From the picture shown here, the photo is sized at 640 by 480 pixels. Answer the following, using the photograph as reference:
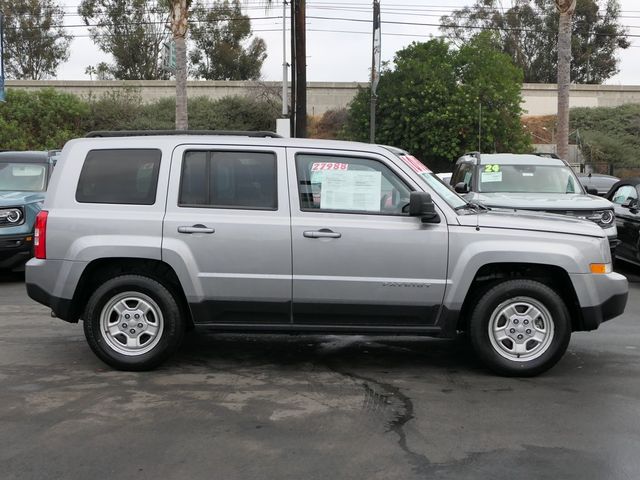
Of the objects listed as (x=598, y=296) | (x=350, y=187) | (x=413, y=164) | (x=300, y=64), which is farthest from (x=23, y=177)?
(x=300, y=64)

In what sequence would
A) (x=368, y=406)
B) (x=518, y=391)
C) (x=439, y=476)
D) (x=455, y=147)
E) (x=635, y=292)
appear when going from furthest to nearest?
1. (x=455, y=147)
2. (x=635, y=292)
3. (x=518, y=391)
4. (x=368, y=406)
5. (x=439, y=476)

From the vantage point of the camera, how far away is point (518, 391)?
5.48 metres

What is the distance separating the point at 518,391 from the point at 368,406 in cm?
126

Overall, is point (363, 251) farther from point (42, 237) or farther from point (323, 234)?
point (42, 237)

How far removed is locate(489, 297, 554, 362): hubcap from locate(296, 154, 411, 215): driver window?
119 cm

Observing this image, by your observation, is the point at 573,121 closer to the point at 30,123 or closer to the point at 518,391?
the point at 30,123

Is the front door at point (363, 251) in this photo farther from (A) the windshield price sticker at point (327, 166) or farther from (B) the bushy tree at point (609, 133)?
(B) the bushy tree at point (609, 133)

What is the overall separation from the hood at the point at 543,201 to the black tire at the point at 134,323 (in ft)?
16.6

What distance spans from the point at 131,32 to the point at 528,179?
47.9m

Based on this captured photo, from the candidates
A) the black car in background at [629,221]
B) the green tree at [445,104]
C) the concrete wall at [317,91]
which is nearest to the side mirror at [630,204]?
the black car in background at [629,221]

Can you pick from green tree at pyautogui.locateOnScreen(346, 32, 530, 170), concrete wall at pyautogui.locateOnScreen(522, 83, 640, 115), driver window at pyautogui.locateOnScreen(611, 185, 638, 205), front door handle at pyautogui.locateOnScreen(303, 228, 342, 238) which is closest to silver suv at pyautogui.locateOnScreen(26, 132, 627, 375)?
front door handle at pyautogui.locateOnScreen(303, 228, 342, 238)

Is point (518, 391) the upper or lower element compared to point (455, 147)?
lower

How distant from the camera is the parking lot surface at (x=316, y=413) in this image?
4094mm

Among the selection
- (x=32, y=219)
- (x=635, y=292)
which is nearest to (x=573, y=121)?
(x=635, y=292)
